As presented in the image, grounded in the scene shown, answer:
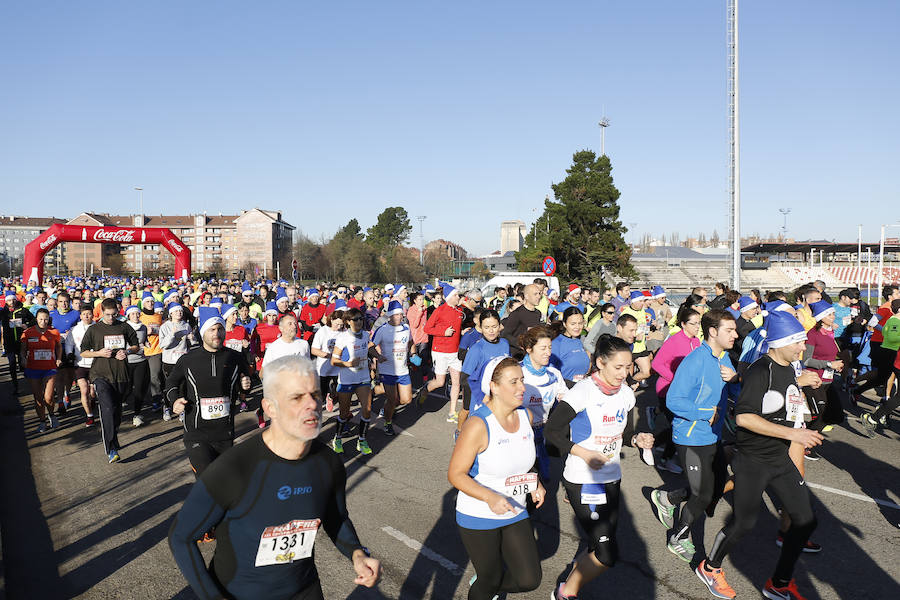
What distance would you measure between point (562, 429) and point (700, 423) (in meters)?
1.44

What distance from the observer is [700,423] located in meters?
5.04

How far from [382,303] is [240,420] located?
7070 millimetres

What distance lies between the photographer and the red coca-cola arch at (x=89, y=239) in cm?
3119

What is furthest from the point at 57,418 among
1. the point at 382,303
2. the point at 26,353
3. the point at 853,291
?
the point at 853,291

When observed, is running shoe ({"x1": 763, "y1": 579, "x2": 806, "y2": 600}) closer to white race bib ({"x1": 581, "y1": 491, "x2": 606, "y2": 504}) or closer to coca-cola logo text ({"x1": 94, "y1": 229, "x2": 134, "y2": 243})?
white race bib ({"x1": 581, "y1": 491, "x2": 606, "y2": 504})

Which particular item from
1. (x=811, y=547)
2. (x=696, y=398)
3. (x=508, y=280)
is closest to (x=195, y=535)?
(x=696, y=398)

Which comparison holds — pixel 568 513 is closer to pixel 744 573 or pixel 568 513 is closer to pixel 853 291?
pixel 744 573

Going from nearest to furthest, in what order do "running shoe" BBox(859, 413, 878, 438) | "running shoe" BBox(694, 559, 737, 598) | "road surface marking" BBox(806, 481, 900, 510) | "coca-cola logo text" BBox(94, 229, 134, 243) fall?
"running shoe" BBox(694, 559, 737, 598) → "road surface marking" BBox(806, 481, 900, 510) → "running shoe" BBox(859, 413, 878, 438) → "coca-cola logo text" BBox(94, 229, 134, 243)

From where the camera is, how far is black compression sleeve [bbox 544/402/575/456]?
4297 mm

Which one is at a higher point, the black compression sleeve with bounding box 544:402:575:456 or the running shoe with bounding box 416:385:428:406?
the black compression sleeve with bounding box 544:402:575:456

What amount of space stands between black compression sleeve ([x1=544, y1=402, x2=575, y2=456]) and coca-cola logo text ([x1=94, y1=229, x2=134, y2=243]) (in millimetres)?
36280

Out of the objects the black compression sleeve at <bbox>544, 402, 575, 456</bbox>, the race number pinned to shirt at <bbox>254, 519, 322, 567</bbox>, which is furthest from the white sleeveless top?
the race number pinned to shirt at <bbox>254, 519, 322, 567</bbox>

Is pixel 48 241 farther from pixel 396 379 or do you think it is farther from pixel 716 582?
pixel 716 582

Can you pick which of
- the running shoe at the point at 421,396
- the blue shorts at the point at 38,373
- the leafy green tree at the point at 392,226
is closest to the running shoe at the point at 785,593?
the running shoe at the point at 421,396
